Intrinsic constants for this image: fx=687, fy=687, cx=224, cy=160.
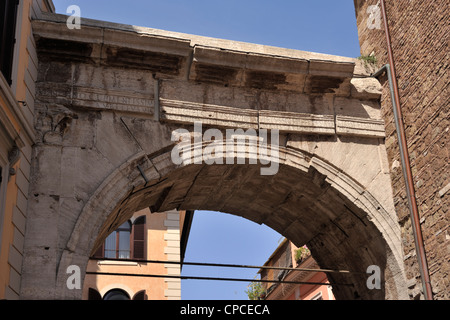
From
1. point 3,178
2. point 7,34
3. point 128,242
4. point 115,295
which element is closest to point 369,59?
point 7,34

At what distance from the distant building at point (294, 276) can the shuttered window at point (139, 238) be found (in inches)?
151

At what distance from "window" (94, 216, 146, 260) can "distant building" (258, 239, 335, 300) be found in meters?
3.92

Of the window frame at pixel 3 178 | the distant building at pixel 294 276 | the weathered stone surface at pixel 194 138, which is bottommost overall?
the window frame at pixel 3 178

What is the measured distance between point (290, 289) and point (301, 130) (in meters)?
12.3

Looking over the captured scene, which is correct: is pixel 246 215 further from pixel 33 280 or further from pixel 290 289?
pixel 290 289

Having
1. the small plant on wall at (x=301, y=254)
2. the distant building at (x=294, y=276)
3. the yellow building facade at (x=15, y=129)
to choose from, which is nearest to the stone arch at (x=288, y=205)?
the yellow building facade at (x=15, y=129)

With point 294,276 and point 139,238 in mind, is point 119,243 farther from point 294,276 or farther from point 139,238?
point 294,276

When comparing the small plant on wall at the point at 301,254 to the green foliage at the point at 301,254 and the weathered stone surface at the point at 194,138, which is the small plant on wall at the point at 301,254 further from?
the weathered stone surface at the point at 194,138

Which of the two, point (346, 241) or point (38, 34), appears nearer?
point (38, 34)

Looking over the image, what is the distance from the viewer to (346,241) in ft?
26.8

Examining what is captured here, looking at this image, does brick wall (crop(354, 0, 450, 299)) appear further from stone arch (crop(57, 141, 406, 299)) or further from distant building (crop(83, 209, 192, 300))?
distant building (crop(83, 209, 192, 300))

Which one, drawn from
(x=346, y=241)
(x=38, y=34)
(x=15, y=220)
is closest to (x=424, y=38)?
(x=346, y=241)

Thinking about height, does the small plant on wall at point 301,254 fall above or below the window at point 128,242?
below

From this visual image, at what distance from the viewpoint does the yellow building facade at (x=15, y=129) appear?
18.8 ft
